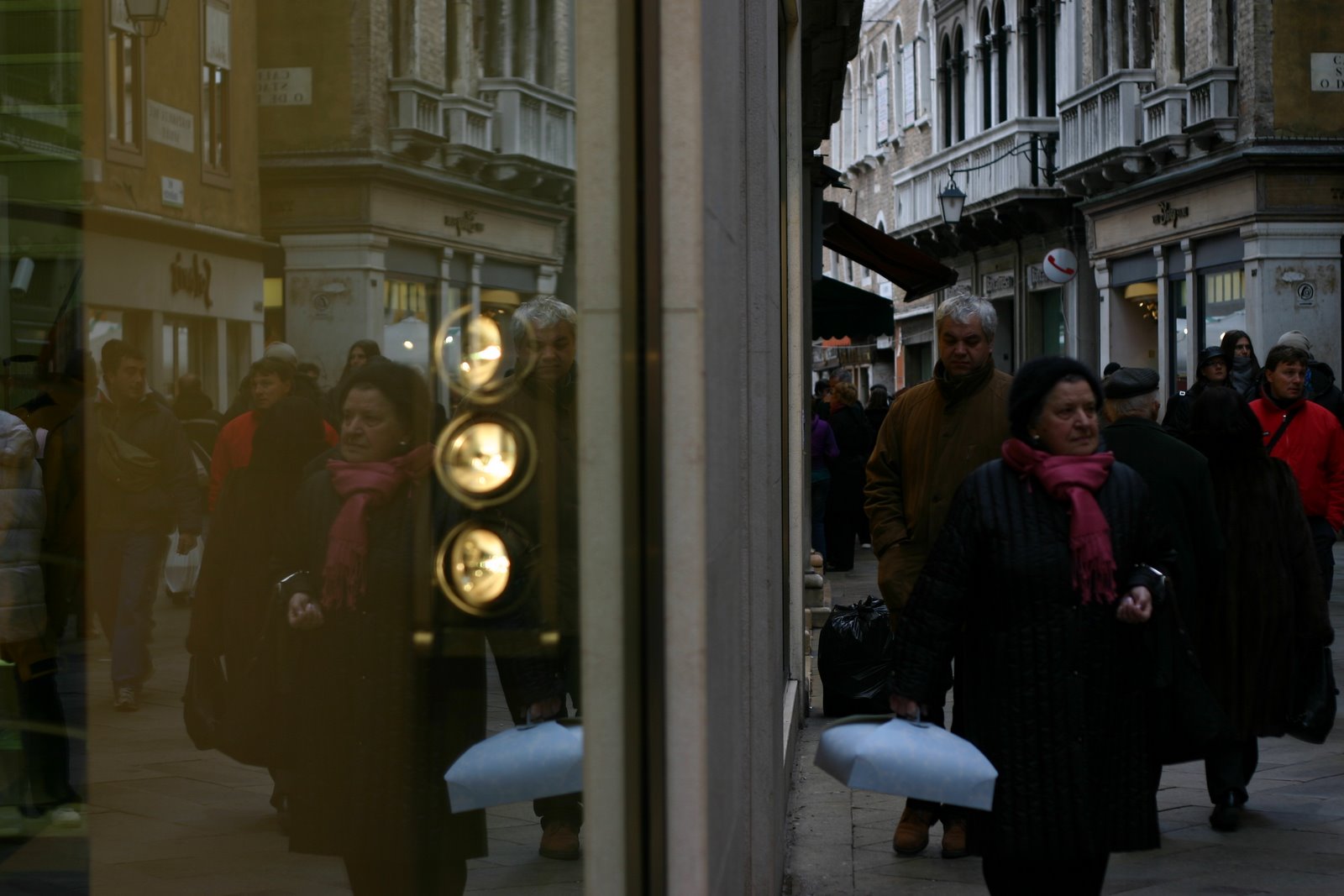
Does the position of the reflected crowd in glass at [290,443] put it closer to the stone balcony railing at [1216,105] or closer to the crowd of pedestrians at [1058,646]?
A: the crowd of pedestrians at [1058,646]

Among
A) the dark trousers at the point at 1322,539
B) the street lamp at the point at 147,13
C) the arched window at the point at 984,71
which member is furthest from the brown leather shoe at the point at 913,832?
the arched window at the point at 984,71

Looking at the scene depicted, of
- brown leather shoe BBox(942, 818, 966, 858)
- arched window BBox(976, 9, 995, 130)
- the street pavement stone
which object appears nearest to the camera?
the street pavement stone

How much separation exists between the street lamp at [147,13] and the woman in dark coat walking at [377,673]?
1.68 feet

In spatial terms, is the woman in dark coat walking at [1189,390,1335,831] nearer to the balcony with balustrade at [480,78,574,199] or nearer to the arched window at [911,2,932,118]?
the balcony with balustrade at [480,78,574,199]

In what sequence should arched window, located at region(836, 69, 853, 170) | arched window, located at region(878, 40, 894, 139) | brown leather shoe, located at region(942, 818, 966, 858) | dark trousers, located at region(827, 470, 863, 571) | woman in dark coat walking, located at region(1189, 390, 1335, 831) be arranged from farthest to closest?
1. arched window, located at region(836, 69, 853, 170)
2. arched window, located at region(878, 40, 894, 139)
3. dark trousers, located at region(827, 470, 863, 571)
4. woman in dark coat walking, located at region(1189, 390, 1335, 831)
5. brown leather shoe, located at region(942, 818, 966, 858)

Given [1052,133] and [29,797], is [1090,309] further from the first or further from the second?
[29,797]

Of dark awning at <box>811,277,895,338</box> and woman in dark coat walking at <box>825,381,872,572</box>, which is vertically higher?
dark awning at <box>811,277,895,338</box>

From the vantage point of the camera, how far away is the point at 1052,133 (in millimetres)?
30984

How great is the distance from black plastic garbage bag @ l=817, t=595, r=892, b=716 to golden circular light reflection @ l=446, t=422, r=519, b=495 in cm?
553

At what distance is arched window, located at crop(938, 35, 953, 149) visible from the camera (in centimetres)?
3650

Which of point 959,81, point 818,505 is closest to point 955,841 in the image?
point 818,505

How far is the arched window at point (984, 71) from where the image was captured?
34.1 metres

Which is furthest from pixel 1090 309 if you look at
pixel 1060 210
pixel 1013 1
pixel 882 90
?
pixel 882 90

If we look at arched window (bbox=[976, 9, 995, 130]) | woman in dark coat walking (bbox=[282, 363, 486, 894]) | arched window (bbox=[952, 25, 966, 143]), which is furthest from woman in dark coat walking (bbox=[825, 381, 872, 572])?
arched window (bbox=[952, 25, 966, 143])
